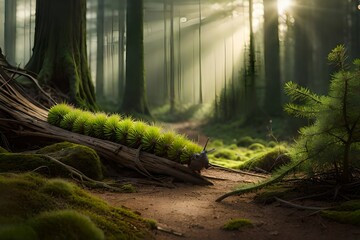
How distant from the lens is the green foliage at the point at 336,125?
4.33 metres

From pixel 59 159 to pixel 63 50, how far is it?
5.05m

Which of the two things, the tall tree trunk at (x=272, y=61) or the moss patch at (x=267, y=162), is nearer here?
the moss patch at (x=267, y=162)

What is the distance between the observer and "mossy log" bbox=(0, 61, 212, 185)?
6.10 m

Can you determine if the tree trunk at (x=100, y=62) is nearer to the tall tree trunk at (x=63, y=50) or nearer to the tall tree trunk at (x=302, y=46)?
the tall tree trunk at (x=302, y=46)

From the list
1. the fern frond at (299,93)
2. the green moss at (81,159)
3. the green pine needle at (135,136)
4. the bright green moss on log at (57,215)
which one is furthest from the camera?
the green pine needle at (135,136)

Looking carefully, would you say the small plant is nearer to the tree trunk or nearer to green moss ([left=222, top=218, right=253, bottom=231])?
green moss ([left=222, top=218, right=253, bottom=231])

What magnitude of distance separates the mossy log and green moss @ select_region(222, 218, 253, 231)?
7.23 ft

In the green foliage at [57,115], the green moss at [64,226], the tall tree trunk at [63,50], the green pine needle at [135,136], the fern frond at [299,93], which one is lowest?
the green moss at [64,226]

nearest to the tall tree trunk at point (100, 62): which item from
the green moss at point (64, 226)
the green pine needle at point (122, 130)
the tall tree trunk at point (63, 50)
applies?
the tall tree trunk at point (63, 50)

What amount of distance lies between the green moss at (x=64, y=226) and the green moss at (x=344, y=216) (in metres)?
2.67

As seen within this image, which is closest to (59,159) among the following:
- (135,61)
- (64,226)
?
(64,226)

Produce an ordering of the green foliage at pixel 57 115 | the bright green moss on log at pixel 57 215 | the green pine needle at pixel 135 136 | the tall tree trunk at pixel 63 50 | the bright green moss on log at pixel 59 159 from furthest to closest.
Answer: the tall tree trunk at pixel 63 50, the green foliage at pixel 57 115, the green pine needle at pixel 135 136, the bright green moss on log at pixel 59 159, the bright green moss on log at pixel 57 215

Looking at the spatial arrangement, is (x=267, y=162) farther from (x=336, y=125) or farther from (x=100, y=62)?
(x=100, y=62)

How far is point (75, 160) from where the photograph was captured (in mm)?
5309
